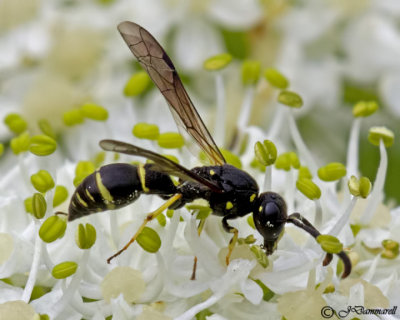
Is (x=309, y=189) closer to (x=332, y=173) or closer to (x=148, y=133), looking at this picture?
(x=332, y=173)

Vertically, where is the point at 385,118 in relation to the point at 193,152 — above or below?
below

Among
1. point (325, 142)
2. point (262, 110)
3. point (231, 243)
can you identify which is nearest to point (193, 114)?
point (231, 243)

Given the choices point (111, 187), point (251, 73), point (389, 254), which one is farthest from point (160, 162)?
point (251, 73)

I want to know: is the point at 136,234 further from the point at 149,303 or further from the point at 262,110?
the point at 262,110

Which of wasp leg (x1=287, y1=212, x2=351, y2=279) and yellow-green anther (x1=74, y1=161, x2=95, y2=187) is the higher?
wasp leg (x1=287, y1=212, x2=351, y2=279)

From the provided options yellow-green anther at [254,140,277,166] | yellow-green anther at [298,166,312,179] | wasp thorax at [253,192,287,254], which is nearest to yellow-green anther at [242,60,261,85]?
yellow-green anther at [298,166,312,179]

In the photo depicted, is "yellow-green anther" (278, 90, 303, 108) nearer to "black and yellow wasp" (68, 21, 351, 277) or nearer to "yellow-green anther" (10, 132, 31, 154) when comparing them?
"black and yellow wasp" (68, 21, 351, 277)
